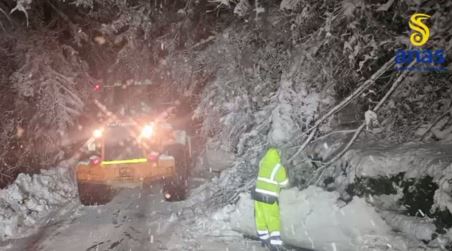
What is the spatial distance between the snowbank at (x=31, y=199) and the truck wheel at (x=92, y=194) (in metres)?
0.93

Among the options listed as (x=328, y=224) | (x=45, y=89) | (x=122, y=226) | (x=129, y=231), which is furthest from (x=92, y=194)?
(x=328, y=224)

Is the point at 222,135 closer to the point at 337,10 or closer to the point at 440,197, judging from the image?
the point at 337,10

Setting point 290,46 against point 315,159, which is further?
point 290,46

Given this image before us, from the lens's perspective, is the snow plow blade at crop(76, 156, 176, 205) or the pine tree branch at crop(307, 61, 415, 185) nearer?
the pine tree branch at crop(307, 61, 415, 185)

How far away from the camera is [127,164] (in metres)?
10.5

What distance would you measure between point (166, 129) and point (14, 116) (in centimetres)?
457

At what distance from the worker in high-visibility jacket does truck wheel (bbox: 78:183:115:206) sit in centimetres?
567

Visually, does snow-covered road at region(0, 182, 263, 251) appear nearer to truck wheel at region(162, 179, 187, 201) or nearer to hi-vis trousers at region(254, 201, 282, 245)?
truck wheel at region(162, 179, 187, 201)

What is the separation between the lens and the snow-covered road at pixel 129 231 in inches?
305

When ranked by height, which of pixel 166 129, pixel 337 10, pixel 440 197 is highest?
pixel 337 10

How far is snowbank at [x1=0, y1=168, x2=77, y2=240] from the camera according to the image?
9.50 m

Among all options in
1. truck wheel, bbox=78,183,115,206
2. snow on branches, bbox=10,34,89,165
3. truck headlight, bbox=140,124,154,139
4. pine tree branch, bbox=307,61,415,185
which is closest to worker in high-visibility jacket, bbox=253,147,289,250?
pine tree branch, bbox=307,61,415,185

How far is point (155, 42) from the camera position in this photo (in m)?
13.6

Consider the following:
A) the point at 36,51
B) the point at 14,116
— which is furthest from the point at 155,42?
the point at 14,116
